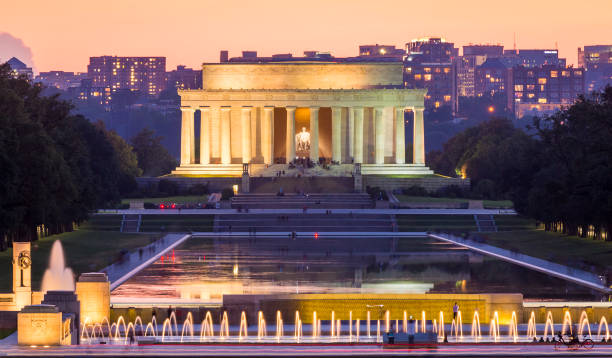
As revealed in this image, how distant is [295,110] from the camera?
156 meters

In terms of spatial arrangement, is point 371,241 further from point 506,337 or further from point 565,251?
point 506,337

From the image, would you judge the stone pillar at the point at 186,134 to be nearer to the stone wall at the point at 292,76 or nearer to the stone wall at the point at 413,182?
the stone wall at the point at 292,76

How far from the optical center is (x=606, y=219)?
80.9m

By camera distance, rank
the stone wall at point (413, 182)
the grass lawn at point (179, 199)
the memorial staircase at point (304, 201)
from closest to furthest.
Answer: the memorial staircase at point (304, 201)
the grass lawn at point (179, 199)
the stone wall at point (413, 182)

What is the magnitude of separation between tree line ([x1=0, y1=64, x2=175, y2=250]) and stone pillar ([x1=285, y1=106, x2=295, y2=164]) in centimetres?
4083

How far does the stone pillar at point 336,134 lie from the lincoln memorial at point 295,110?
12cm

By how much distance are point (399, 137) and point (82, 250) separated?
245ft

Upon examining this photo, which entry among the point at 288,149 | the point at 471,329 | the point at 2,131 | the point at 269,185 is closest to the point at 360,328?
the point at 471,329

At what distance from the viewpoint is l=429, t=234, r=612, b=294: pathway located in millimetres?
62612

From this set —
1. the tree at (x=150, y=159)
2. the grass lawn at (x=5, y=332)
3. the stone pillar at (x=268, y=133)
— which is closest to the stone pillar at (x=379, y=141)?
the stone pillar at (x=268, y=133)

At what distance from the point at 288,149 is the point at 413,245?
63.9 metres

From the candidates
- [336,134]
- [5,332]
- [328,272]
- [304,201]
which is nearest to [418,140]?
[336,134]

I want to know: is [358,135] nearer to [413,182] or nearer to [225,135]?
[225,135]

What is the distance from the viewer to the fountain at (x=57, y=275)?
178ft
